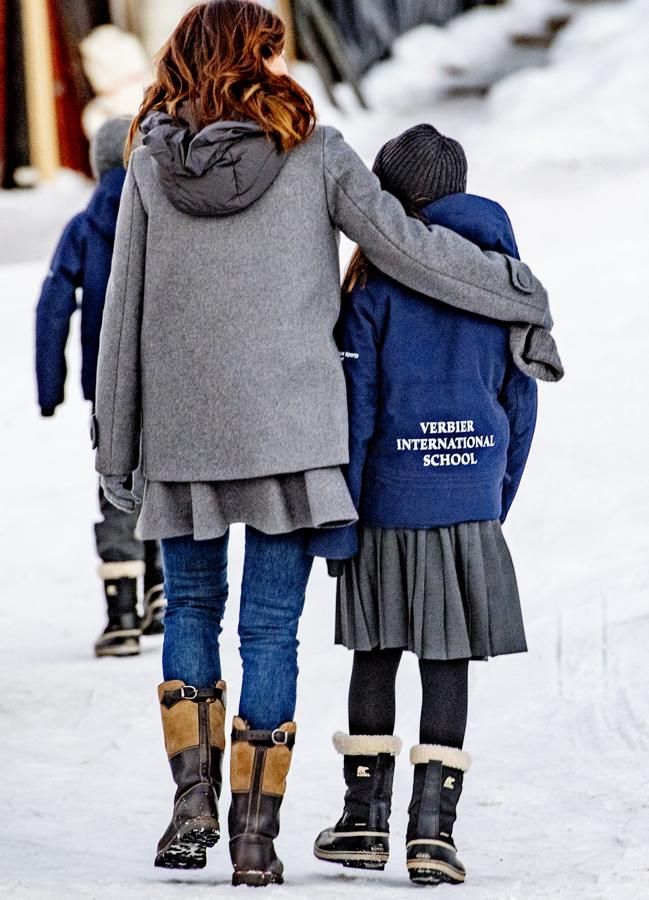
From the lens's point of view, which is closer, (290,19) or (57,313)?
(57,313)

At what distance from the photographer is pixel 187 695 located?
8.05ft

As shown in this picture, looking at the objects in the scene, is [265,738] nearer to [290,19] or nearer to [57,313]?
[57,313]

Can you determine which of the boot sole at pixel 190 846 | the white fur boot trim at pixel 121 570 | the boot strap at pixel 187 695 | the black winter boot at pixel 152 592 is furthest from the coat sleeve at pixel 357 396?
the black winter boot at pixel 152 592

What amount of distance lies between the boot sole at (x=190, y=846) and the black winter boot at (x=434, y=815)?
0.31 metres

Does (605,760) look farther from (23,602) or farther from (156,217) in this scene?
(23,602)

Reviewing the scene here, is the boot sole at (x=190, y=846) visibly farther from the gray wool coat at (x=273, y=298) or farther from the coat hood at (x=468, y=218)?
the coat hood at (x=468, y=218)

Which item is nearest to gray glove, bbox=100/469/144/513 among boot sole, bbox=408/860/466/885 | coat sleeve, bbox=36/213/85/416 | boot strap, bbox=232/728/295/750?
boot strap, bbox=232/728/295/750

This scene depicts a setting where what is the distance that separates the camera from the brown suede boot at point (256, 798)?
2.35 meters

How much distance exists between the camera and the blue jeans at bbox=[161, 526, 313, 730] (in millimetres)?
2439

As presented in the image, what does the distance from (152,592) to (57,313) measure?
39.2 inches

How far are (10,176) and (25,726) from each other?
6108 millimetres

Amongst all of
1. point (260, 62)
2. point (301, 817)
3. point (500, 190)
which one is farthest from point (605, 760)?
point (500, 190)

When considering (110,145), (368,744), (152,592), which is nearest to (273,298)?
(368,744)

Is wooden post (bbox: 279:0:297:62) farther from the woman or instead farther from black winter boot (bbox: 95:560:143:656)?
the woman
